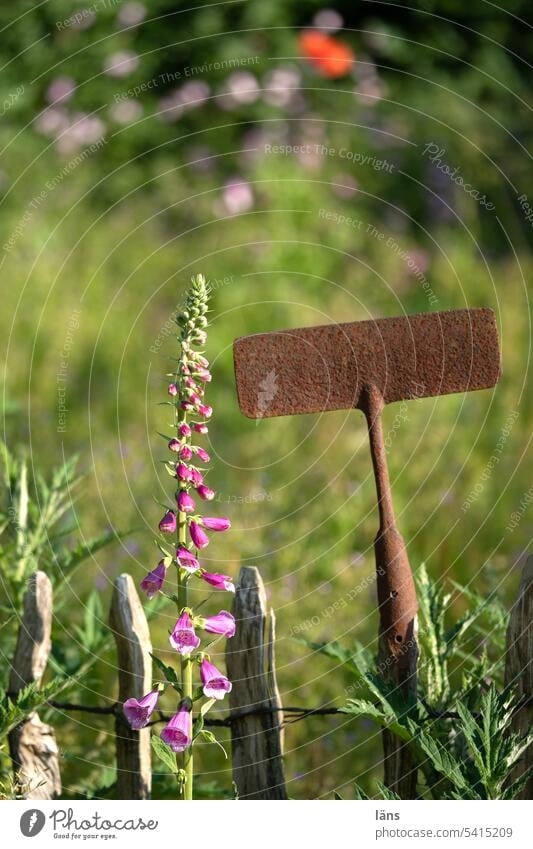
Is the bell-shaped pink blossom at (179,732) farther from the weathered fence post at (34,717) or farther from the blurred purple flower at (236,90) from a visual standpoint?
the blurred purple flower at (236,90)

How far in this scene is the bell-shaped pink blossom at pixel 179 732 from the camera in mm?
1888

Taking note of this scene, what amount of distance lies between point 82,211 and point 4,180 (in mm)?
533

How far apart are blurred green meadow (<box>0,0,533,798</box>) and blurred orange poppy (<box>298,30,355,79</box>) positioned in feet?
0.45

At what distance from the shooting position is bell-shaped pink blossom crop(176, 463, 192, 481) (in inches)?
73.8

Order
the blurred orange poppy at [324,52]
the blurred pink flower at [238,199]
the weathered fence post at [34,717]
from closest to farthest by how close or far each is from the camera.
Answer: the weathered fence post at [34,717] → the blurred pink flower at [238,199] → the blurred orange poppy at [324,52]

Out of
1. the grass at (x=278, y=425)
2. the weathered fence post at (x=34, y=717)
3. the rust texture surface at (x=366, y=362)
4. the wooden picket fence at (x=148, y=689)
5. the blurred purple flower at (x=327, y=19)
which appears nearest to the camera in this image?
the rust texture surface at (x=366, y=362)

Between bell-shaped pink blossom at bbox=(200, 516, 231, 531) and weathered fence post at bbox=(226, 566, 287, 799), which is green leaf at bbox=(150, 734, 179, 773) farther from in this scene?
bell-shaped pink blossom at bbox=(200, 516, 231, 531)

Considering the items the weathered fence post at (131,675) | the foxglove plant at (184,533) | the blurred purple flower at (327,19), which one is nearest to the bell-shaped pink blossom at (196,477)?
the foxglove plant at (184,533)

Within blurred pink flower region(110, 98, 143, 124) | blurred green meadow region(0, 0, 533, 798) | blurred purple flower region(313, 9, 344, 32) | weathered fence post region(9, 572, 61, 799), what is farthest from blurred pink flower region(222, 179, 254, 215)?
weathered fence post region(9, 572, 61, 799)

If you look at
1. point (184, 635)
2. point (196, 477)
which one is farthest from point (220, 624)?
point (196, 477)

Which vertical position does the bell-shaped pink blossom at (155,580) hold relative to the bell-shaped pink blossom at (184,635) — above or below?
above

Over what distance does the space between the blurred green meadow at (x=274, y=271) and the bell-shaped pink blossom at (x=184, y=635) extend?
1.84 feet

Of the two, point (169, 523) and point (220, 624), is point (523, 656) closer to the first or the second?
point (220, 624)
